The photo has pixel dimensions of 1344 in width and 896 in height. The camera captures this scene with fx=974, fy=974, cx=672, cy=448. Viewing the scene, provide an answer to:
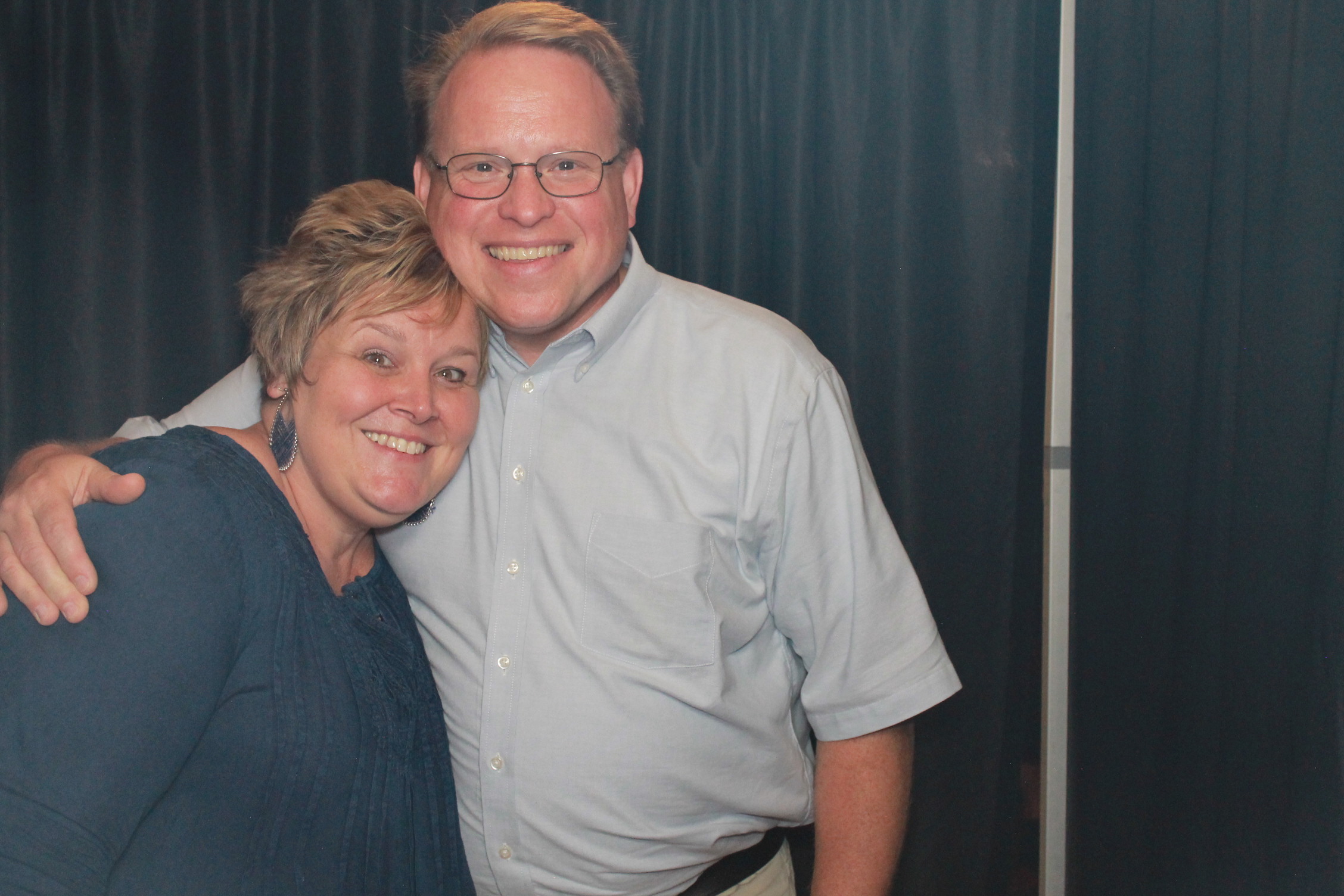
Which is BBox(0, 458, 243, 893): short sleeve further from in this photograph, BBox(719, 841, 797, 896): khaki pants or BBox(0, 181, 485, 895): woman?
BBox(719, 841, 797, 896): khaki pants

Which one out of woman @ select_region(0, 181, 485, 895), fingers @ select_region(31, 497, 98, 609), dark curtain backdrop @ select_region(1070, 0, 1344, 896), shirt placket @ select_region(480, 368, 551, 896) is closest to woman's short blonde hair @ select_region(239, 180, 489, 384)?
woman @ select_region(0, 181, 485, 895)

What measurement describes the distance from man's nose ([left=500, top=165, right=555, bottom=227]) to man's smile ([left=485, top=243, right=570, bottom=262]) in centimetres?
3

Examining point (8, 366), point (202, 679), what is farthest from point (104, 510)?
point (8, 366)

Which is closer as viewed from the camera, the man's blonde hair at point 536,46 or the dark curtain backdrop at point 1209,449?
the dark curtain backdrop at point 1209,449

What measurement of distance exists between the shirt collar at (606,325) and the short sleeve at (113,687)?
Result: 512 mm

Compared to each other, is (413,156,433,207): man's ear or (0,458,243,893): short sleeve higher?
(413,156,433,207): man's ear

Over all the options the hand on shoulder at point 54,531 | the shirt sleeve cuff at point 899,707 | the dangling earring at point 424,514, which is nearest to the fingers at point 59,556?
the hand on shoulder at point 54,531

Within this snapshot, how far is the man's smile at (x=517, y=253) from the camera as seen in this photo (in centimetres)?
136

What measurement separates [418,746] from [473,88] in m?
0.93

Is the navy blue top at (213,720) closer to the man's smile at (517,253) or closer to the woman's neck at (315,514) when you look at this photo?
the woman's neck at (315,514)

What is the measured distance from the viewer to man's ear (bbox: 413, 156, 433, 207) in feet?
4.87

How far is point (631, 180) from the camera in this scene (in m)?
1.52

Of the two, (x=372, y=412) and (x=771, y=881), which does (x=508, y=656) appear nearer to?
(x=372, y=412)

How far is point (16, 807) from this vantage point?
89 centimetres
